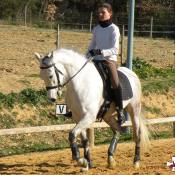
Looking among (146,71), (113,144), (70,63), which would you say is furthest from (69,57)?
(146,71)

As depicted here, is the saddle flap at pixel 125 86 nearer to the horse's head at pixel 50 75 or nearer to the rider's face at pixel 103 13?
the rider's face at pixel 103 13

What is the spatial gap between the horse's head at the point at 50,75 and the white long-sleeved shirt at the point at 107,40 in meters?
0.97

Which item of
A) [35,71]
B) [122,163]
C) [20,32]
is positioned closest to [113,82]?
[122,163]

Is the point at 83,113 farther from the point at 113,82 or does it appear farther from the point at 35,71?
the point at 35,71

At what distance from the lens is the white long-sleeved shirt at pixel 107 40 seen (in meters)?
8.39

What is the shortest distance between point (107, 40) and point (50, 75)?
1.35m

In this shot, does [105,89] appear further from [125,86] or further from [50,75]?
[50,75]

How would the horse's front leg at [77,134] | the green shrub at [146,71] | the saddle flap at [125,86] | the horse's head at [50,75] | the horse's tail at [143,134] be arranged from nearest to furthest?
the horse's head at [50,75] → the horse's front leg at [77,134] → the saddle flap at [125,86] → the horse's tail at [143,134] → the green shrub at [146,71]

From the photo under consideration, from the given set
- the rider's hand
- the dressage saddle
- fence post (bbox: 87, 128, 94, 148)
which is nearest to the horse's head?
the rider's hand

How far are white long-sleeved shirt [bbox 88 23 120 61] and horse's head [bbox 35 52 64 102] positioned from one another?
3.18ft

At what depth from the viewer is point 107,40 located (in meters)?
8.51

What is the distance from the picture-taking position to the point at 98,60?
8.62 m

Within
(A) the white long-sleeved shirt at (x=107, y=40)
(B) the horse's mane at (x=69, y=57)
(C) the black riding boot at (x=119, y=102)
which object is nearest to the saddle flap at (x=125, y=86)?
(C) the black riding boot at (x=119, y=102)

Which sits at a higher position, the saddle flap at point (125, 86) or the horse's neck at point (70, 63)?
the horse's neck at point (70, 63)
